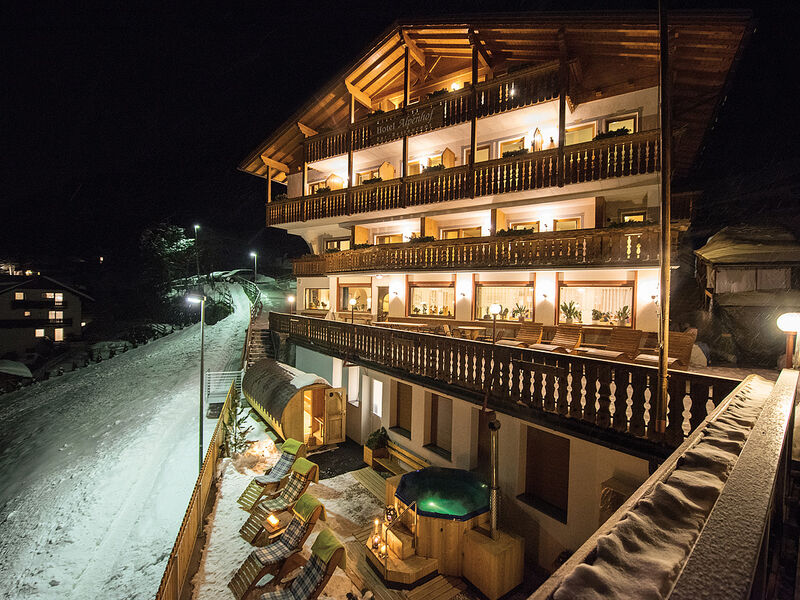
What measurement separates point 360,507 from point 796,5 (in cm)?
3395

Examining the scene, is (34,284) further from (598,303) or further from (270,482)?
(598,303)

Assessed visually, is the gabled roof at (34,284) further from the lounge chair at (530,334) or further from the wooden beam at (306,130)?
the lounge chair at (530,334)

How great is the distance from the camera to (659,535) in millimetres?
1658

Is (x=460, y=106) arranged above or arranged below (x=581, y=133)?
above

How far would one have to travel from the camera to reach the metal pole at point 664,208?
17.1 ft

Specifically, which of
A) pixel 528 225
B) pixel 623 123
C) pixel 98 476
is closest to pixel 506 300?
pixel 528 225

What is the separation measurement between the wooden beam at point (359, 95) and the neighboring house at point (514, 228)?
16cm

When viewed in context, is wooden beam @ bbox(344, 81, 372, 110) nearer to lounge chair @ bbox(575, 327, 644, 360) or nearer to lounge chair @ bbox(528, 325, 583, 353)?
lounge chair @ bbox(528, 325, 583, 353)

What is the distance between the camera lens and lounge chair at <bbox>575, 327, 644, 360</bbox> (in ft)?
32.8

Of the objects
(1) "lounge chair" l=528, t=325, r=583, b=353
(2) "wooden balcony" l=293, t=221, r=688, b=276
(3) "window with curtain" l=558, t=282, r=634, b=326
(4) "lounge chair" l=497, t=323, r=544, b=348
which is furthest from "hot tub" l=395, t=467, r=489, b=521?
(2) "wooden balcony" l=293, t=221, r=688, b=276

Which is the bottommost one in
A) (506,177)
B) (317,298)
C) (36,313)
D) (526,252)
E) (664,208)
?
(36,313)

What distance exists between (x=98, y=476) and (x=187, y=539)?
11.6 m

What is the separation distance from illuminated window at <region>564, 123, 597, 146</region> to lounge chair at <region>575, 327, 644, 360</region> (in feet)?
28.1

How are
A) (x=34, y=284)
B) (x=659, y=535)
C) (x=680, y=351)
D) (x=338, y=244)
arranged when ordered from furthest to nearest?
(x=34, y=284)
(x=338, y=244)
(x=680, y=351)
(x=659, y=535)
